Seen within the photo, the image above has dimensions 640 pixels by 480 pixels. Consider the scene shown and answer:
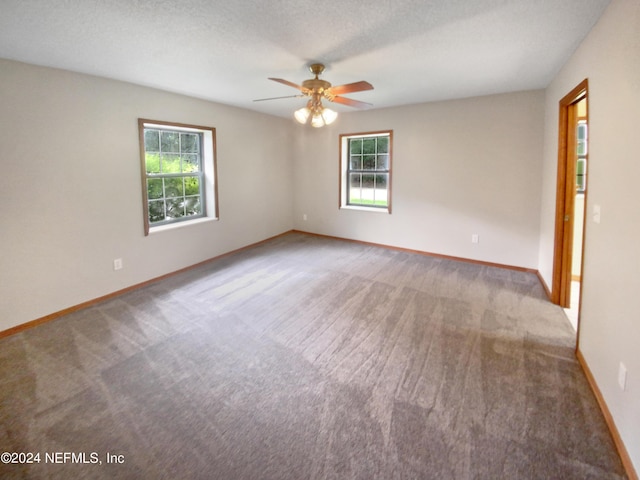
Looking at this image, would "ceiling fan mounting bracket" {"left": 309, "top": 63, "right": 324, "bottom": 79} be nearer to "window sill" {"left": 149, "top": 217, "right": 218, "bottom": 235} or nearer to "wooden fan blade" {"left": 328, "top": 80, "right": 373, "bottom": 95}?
"wooden fan blade" {"left": 328, "top": 80, "right": 373, "bottom": 95}

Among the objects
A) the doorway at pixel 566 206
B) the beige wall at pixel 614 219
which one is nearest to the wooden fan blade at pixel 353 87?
the beige wall at pixel 614 219

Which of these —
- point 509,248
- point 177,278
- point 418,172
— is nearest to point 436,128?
point 418,172

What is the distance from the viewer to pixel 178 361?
244cm

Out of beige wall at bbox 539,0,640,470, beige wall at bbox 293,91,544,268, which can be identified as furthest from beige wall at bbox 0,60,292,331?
beige wall at bbox 539,0,640,470

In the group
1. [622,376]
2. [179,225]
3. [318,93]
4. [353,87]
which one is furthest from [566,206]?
[179,225]

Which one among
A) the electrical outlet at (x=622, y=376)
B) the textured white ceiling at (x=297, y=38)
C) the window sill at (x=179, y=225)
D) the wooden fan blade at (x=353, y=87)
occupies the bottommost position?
the electrical outlet at (x=622, y=376)

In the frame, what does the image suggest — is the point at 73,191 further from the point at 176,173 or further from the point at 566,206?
the point at 566,206

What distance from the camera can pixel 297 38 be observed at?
2.46 m

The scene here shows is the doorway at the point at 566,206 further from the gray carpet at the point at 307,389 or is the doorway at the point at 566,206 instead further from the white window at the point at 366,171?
the white window at the point at 366,171

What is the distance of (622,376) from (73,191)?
175 inches

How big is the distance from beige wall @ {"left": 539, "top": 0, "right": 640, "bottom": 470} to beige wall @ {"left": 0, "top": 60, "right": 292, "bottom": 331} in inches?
167

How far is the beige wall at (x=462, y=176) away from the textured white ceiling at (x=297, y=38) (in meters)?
0.75

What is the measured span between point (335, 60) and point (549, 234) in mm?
3000

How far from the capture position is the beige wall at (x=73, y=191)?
2.84m
